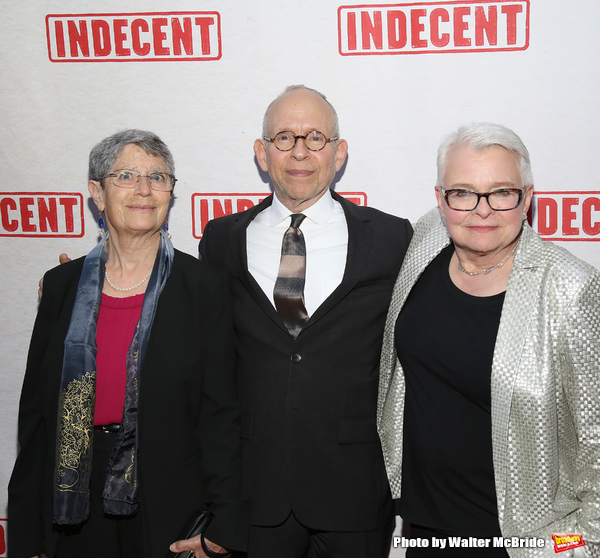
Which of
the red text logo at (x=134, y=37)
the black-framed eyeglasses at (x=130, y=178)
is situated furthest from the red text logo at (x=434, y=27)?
the black-framed eyeglasses at (x=130, y=178)

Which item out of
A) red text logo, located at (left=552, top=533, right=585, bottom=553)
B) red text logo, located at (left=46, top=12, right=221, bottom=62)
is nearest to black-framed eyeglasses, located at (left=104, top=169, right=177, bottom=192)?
red text logo, located at (left=46, top=12, right=221, bottom=62)

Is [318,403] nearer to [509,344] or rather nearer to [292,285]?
[292,285]

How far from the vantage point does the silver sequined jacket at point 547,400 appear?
1.54 m

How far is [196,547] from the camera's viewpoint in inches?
73.0

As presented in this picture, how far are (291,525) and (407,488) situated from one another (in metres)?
0.40

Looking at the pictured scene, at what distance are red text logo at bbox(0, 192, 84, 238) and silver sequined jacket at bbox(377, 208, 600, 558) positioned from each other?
209 centimetres

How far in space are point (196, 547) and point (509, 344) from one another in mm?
1104

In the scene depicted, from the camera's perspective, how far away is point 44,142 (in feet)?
9.36

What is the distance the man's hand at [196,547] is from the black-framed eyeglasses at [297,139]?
1293mm

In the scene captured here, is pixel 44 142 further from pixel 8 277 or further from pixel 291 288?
pixel 291 288

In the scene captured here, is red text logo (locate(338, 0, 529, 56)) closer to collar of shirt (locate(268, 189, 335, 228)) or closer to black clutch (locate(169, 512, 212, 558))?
collar of shirt (locate(268, 189, 335, 228))

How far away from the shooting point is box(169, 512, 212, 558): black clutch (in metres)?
1.83

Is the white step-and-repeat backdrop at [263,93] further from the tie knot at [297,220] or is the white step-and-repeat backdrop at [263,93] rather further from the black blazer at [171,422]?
the black blazer at [171,422]

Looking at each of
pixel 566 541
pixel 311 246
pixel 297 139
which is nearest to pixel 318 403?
pixel 311 246
